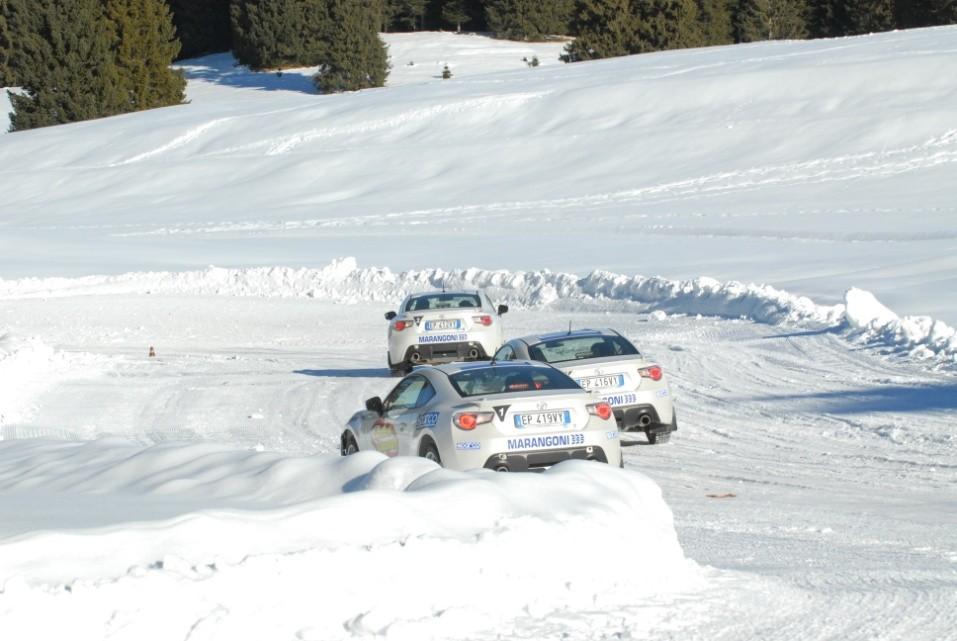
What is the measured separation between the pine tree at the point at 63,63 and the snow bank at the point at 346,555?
238 ft

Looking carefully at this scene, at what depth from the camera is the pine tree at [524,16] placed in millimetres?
100688

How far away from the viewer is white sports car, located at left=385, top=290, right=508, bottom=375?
2220cm

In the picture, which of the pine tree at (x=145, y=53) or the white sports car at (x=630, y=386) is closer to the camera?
the white sports car at (x=630, y=386)

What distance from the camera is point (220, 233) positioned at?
164 feet

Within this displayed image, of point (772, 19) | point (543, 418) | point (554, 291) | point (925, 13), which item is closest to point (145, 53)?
point (772, 19)

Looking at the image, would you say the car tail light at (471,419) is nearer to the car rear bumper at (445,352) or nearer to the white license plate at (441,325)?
the car rear bumper at (445,352)

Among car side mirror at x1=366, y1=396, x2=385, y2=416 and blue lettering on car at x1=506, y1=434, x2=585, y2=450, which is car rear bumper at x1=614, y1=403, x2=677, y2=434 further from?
blue lettering on car at x1=506, y1=434, x2=585, y2=450

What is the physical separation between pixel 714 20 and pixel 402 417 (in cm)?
9079

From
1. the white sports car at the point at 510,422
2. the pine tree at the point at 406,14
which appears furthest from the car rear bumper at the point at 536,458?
the pine tree at the point at 406,14

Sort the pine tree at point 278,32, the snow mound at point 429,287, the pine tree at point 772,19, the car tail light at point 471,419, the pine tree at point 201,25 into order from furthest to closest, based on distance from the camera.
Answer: the pine tree at point 201,25
the pine tree at point 772,19
the pine tree at point 278,32
the snow mound at point 429,287
the car tail light at point 471,419

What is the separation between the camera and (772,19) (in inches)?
3912

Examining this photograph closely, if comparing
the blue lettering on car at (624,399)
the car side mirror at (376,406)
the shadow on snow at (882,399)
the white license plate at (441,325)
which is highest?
the car side mirror at (376,406)

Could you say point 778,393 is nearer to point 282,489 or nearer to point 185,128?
point 282,489

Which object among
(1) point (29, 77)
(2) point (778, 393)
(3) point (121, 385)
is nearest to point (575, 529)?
(2) point (778, 393)
